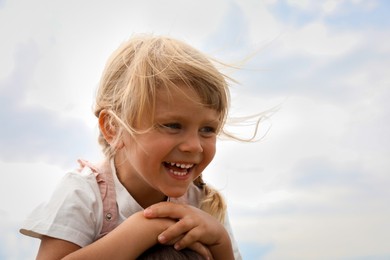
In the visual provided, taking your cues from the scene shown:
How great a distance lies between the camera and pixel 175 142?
2.75 metres

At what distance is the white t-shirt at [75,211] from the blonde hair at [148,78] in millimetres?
279

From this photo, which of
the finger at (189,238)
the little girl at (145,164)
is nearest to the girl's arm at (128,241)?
the little girl at (145,164)

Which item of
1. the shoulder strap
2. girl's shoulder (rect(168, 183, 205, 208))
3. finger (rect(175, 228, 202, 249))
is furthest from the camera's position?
girl's shoulder (rect(168, 183, 205, 208))

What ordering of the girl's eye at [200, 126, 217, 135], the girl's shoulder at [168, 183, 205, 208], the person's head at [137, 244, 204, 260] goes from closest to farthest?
the person's head at [137, 244, 204, 260], the girl's eye at [200, 126, 217, 135], the girl's shoulder at [168, 183, 205, 208]

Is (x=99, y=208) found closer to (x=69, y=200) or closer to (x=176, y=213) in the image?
(x=69, y=200)

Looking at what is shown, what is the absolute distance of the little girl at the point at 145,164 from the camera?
2.66 metres

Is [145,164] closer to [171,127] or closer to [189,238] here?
[171,127]

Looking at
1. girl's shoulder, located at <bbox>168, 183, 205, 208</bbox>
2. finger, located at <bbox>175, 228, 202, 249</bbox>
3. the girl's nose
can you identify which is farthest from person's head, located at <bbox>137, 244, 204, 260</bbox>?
girl's shoulder, located at <bbox>168, 183, 205, 208</bbox>

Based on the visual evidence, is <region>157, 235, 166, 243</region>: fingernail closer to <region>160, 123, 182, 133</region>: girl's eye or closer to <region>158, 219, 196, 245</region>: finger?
<region>158, 219, 196, 245</region>: finger

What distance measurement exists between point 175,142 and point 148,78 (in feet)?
1.20

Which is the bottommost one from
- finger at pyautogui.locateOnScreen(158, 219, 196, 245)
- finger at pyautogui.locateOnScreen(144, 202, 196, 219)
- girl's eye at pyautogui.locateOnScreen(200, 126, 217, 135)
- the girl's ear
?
finger at pyautogui.locateOnScreen(158, 219, 196, 245)

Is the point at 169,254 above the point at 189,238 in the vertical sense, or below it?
below

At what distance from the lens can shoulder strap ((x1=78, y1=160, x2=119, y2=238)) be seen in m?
3.05

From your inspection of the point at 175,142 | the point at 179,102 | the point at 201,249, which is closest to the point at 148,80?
the point at 179,102
